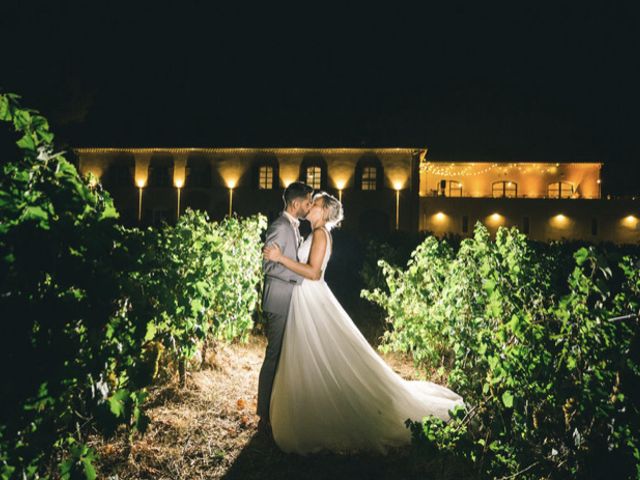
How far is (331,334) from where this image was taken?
3.65 meters

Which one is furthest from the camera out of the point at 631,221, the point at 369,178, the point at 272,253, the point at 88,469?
the point at 369,178

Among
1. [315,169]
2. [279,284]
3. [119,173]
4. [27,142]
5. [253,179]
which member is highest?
[315,169]

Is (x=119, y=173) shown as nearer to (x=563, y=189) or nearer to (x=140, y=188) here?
(x=140, y=188)

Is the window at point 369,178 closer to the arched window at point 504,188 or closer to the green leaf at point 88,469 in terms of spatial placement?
the arched window at point 504,188

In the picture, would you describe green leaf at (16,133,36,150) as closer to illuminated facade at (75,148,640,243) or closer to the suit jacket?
the suit jacket

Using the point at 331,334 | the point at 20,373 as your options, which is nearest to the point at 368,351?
the point at 331,334

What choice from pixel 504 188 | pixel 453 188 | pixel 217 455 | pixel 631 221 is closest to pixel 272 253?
pixel 217 455

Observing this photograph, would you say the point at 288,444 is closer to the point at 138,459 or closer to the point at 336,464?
the point at 336,464

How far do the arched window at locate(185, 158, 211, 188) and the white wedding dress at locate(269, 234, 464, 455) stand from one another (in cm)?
2615

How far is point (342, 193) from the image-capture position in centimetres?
2734

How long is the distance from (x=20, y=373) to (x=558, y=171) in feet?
116

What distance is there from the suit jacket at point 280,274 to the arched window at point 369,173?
79.2 ft

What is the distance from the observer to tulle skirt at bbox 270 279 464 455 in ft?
10.8

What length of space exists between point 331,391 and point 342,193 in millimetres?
24260
